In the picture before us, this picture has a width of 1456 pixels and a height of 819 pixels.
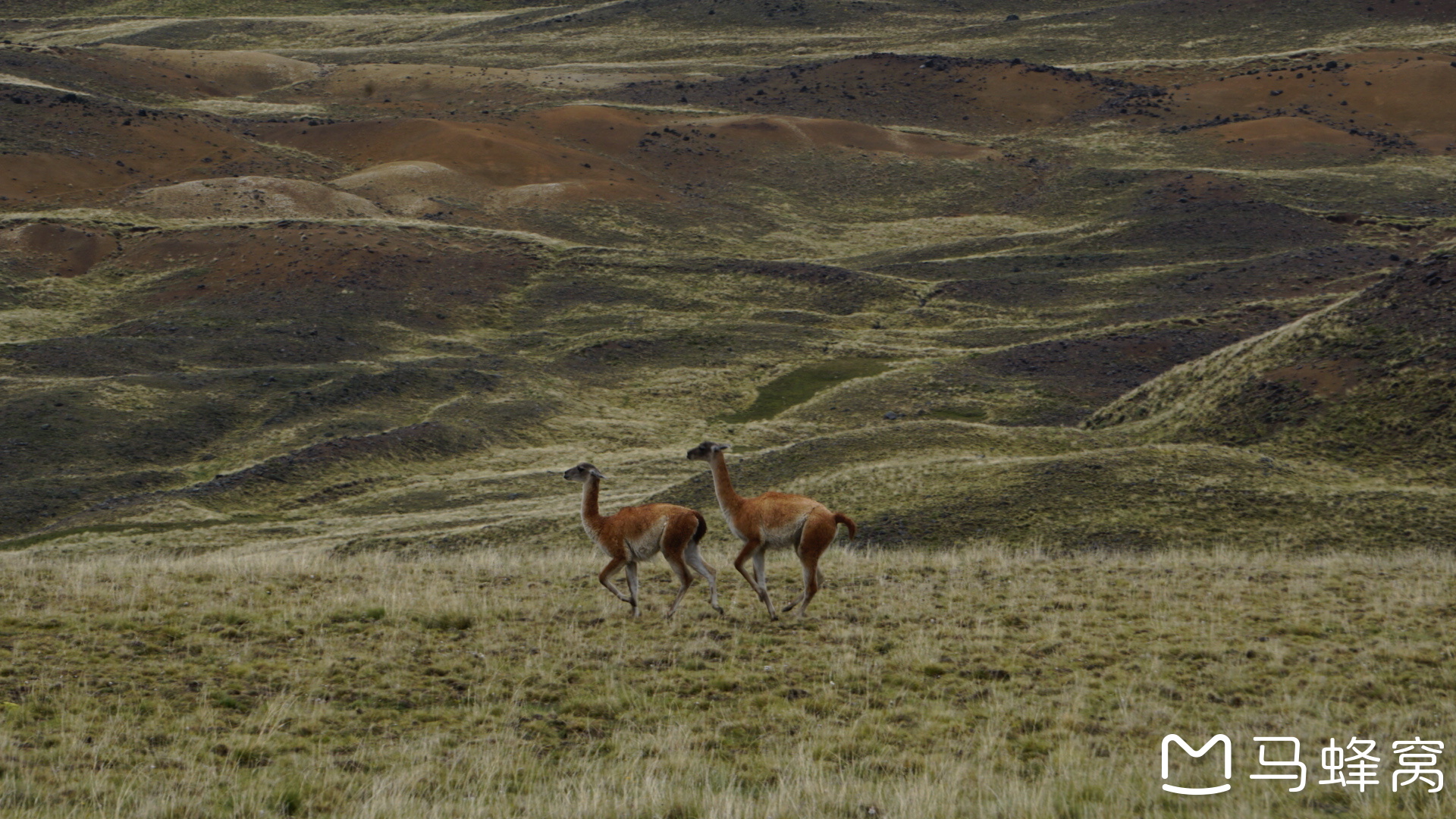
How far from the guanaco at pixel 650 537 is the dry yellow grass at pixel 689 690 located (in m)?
0.61

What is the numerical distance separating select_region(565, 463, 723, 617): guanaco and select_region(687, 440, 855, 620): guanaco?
1.42ft

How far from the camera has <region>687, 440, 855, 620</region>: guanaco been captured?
14.0 metres

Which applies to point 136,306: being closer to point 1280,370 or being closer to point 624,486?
point 624,486

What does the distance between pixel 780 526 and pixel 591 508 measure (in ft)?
→ 7.71

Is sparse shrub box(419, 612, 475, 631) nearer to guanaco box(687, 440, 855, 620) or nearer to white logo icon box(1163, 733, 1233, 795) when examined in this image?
guanaco box(687, 440, 855, 620)

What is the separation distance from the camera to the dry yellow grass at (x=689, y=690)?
8.74 m

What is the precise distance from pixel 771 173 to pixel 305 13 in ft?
362

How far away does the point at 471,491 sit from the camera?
36.9 meters

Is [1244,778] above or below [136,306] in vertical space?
above

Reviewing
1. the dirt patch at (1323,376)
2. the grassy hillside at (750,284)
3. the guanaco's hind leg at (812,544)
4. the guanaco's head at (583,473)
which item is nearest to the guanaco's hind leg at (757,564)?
the guanaco's hind leg at (812,544)

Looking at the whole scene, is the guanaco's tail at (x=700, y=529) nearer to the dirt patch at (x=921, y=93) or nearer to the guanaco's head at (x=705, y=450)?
the guanaco's head at (x=705, y=450)

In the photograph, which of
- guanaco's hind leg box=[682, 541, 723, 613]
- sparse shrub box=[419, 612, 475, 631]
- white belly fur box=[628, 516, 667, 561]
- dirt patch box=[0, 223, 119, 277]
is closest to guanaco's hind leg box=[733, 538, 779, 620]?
guanaco's hind leg box=[682, 541, 723, 613]

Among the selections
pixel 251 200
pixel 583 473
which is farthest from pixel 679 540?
pixel 251 200

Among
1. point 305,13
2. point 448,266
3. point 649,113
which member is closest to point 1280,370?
point 448,266
